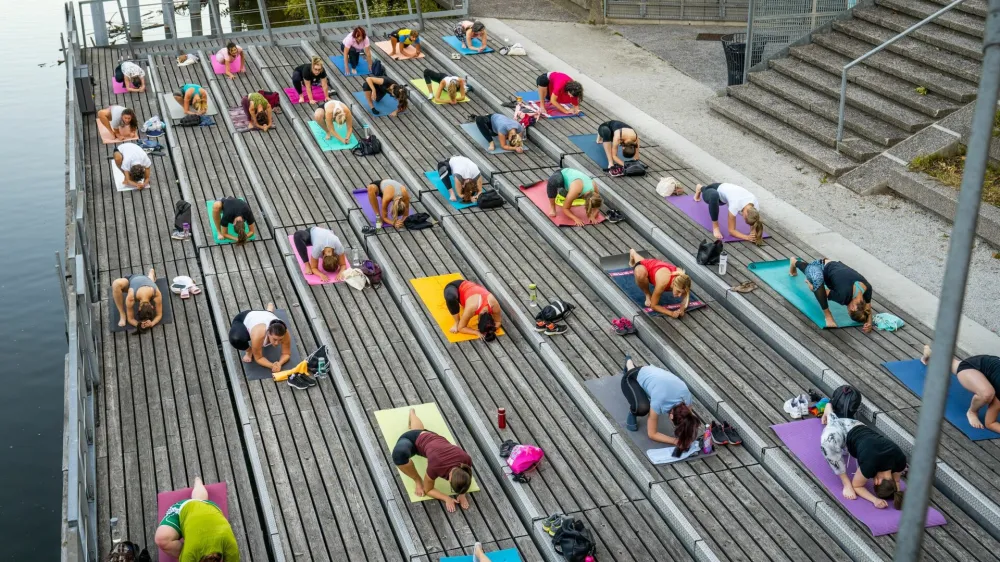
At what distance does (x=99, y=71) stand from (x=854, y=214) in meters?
15.4

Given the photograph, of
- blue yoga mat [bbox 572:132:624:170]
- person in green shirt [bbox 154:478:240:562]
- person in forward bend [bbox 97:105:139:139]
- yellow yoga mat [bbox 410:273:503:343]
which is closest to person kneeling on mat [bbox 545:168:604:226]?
blue yoga mat [bbox 572:132:624:170]

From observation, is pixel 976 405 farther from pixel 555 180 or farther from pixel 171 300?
pixel 171 300

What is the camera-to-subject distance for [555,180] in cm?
1410

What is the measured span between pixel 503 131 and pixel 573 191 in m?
2.96

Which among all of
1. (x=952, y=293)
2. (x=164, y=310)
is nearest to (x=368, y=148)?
(x=164, y=310)

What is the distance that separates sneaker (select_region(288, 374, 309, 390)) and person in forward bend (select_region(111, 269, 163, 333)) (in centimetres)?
218

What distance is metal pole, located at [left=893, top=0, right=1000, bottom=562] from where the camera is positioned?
490 cm

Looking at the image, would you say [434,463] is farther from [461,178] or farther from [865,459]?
[461,178]

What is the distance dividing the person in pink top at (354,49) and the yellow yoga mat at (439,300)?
28.2 feet

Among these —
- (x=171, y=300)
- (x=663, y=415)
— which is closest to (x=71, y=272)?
(x=171, y=300)

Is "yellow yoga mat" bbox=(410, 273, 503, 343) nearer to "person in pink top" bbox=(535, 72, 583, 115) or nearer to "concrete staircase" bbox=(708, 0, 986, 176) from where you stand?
"person in pink top" bbox=(535, 72, 583, 115)

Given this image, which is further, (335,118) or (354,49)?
(354,49)

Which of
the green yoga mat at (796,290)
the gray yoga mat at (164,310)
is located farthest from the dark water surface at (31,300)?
the green yoga mat at (796,290)

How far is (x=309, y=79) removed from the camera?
18.8 meters
